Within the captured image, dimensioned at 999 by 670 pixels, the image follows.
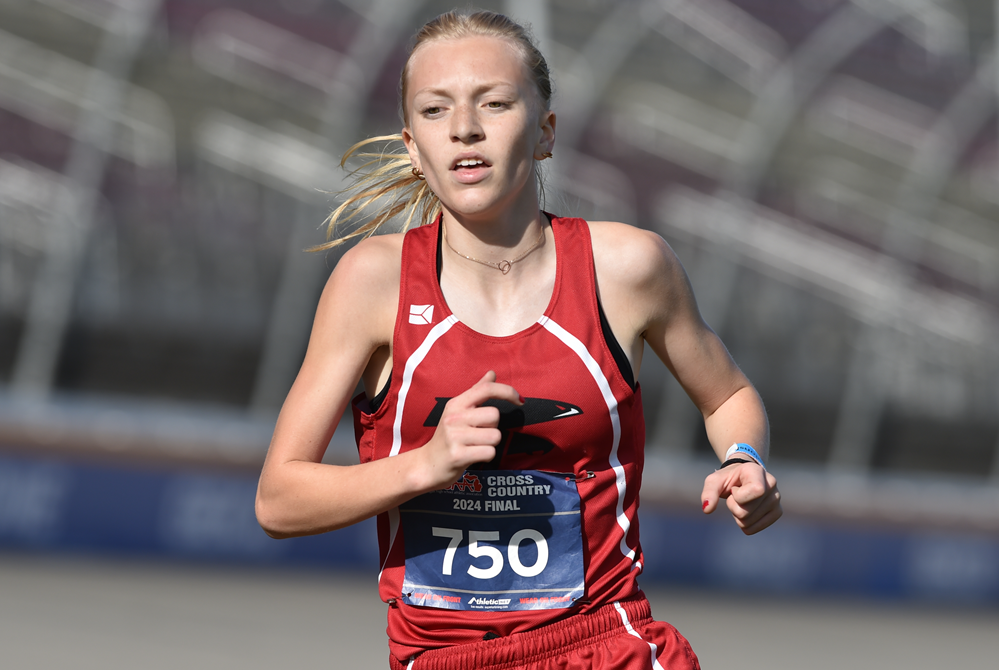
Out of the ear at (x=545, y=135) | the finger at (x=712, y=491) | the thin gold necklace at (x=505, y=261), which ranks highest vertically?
the ear at (x=545, y=135)

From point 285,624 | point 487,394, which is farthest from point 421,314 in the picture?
point 285,624

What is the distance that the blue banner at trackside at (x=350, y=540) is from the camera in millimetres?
6750

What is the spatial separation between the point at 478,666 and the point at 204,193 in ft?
25.3

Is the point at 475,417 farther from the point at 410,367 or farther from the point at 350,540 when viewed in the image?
the point at 350,540

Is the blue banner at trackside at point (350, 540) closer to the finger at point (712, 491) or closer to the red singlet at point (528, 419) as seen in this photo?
the red singlet at point (528, 419)

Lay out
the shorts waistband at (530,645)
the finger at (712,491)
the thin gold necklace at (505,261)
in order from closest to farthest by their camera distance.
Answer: the finger at (712,491) → the shorts waistband at (530,645) → the thin gold necklace at (505,261)

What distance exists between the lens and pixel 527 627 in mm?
1831

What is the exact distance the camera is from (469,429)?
1.58m

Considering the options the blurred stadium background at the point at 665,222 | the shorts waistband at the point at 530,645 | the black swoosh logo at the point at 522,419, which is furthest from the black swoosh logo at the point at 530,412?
the blurred stadium background at the point at 665,222

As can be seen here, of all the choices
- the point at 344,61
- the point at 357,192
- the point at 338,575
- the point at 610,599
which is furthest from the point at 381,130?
the point at 610,599

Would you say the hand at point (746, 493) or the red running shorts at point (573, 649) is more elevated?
the hand at point (746, 493)

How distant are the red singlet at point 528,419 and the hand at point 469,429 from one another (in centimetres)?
18

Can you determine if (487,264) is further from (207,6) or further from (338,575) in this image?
(207,6)

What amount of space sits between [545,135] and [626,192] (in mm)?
7553
